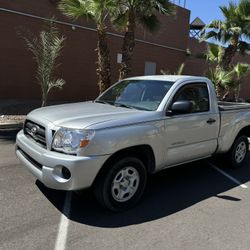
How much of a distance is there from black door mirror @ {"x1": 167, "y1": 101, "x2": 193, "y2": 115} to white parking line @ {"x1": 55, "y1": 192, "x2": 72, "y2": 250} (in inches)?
73.2

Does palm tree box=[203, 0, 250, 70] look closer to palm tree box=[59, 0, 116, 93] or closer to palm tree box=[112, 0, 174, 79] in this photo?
palm tree box=[112, 0, 174, 79]

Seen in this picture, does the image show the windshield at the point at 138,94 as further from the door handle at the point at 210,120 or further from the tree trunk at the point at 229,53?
the tree trunk at the point at 229,53

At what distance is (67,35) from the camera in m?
15.9

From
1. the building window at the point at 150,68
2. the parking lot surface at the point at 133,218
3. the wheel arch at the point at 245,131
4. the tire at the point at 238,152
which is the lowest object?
the parking lot surface at the point at 133,218

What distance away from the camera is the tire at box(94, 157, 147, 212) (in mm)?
4379

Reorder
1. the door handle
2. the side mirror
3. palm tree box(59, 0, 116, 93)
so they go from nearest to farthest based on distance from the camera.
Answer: the side mirror
the door handle
palm tree box(59, 0, 116, 93)

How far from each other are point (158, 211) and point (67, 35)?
1268cm

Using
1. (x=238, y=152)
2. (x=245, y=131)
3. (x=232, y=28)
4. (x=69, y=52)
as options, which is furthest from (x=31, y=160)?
(x=232, y=28)

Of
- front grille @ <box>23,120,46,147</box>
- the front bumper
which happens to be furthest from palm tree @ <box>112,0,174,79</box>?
the front bumper

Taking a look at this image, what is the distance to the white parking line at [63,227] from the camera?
366 cm

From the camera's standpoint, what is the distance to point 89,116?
453cm

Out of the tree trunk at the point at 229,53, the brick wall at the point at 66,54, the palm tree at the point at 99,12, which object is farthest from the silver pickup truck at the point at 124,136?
the tree trunk at the point at 229,53

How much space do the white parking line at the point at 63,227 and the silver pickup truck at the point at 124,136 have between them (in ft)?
1.35

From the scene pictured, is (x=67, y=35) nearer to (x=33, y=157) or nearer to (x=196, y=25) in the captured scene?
(x=33, y=157)
